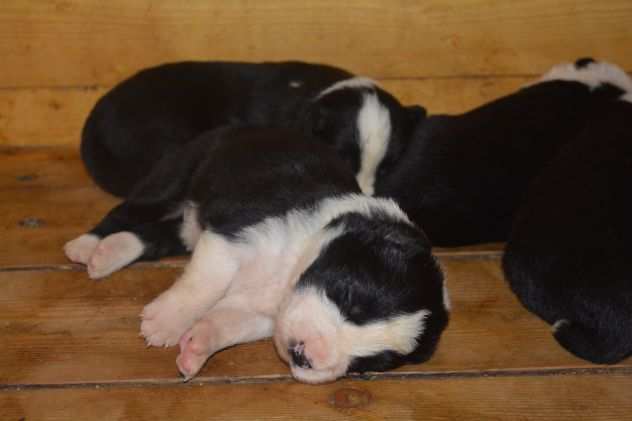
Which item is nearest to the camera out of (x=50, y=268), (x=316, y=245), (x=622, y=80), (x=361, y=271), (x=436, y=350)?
(x=361, y=271)

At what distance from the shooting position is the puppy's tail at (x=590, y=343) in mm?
2854

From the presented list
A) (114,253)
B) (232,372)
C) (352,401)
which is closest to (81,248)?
(114,253)

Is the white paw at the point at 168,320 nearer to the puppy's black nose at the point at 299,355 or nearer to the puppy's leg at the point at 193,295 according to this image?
the puppy's leg at the point at 193,295

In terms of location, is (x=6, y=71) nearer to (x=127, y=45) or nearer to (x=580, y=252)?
(x=127, y=45)

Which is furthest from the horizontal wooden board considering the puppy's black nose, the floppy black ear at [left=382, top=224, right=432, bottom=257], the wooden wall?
the puppy's black nose

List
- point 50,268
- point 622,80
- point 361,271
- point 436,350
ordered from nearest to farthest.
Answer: point 361,271, point 436,350, point 50,268, point 622,80

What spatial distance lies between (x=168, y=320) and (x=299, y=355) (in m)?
0.61

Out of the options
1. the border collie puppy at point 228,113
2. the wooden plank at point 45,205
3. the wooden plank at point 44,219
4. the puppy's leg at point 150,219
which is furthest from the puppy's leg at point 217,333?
the border collie puppy at point 228,113

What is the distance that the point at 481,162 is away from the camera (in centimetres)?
355

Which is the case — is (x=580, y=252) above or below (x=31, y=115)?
above

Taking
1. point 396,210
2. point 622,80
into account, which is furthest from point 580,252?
point 622,80

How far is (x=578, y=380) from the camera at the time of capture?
290 cm

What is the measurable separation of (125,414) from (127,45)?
2.25 m

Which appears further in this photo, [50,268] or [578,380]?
[50,268]
